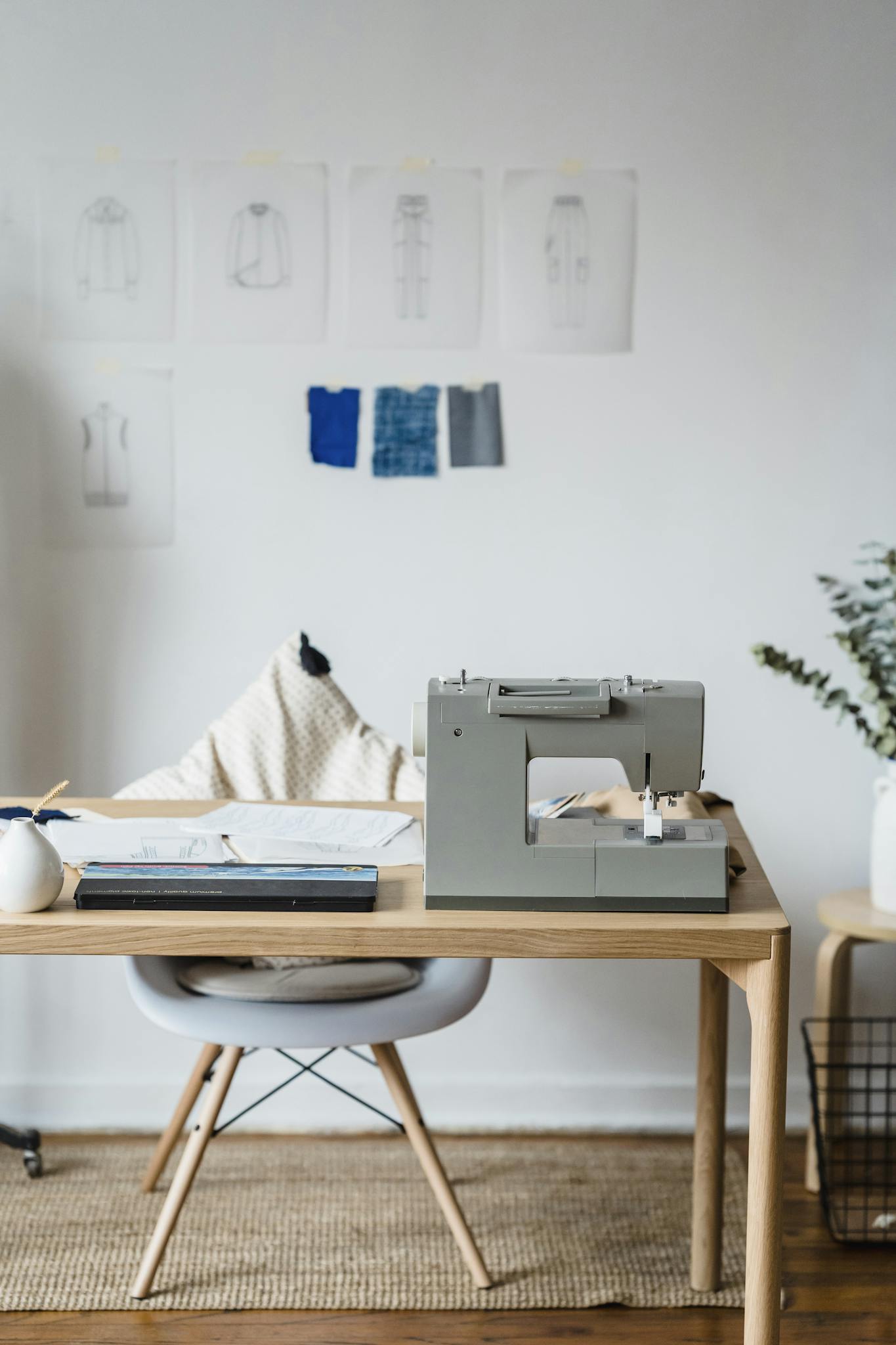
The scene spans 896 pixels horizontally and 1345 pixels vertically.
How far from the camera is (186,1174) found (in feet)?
6.41

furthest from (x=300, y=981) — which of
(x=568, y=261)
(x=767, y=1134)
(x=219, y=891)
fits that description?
(x=568, y=261)

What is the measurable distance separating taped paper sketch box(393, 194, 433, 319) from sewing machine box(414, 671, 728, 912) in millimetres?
1294

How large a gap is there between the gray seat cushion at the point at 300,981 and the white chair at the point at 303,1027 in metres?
0.01

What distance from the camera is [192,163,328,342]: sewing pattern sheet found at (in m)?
2.46

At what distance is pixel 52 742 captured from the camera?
8.43 feet

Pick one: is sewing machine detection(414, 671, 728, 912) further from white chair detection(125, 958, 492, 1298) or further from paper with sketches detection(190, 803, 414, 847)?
white chair detection(125, 958, 492, 1298)

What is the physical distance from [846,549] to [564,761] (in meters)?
0.71

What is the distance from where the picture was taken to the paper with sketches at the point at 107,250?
8.07 ft

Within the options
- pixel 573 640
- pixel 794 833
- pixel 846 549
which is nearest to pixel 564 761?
pixel 573 640

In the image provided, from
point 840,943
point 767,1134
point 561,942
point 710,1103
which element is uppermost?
point 561,942

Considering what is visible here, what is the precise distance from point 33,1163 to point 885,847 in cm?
169

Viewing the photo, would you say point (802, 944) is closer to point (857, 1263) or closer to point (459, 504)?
point (857, 1263)

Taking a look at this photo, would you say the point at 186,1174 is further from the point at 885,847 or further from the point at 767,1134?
the point at 885,847

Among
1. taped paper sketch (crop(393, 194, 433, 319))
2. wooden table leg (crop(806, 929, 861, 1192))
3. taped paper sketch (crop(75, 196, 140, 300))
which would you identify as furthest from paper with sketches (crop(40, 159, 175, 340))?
wooden table leg (crop(806, 929, 861, 1192))
